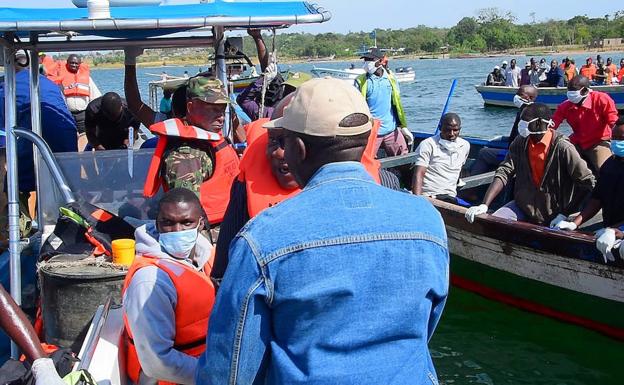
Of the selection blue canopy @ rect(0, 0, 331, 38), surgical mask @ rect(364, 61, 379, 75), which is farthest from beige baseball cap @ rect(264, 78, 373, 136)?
surgical mask @ rect(364, 61, 379, 75)

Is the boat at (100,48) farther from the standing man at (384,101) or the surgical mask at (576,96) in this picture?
the surgical mask at (576,96)

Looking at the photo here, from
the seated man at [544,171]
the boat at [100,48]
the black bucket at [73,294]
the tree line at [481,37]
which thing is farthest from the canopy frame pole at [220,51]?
the tree line at [481,37]

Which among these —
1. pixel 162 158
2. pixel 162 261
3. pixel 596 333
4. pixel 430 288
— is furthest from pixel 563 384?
pixel 430 288

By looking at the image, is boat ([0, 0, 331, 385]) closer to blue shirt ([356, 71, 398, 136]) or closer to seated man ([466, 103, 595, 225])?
seated man ([466, 103, 595, 225])

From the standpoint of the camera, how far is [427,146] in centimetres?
793

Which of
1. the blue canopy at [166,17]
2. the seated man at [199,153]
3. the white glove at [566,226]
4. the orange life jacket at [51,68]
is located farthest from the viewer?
the orange life jacket at [51,68]

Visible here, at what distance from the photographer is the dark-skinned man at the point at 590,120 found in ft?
28.5

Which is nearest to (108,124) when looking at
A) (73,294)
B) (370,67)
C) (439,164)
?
(73,294)

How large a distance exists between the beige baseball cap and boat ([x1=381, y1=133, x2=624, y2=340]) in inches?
191

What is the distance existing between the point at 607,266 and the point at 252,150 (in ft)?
13.8

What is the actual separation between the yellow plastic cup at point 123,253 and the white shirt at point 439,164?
176 inches

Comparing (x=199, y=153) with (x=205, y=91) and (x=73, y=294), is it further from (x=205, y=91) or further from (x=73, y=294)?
(x=73, y=294)

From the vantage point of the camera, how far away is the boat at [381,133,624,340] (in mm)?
6418

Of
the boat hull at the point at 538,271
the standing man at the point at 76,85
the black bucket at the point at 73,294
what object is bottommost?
the boat hull at the point at 538,271
